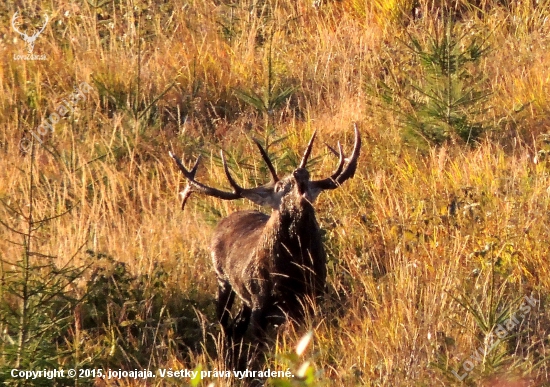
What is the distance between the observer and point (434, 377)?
5535mm

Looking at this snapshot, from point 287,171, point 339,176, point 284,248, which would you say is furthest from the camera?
point 287,171

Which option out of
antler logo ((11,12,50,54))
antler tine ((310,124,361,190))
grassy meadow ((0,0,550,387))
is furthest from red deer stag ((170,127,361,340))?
antler logo ((11,12,50,54))

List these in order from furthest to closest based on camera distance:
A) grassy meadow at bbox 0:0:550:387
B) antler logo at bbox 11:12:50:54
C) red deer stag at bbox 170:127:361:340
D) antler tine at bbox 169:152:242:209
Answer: antler logo at bbox 11:12:50:54 < antler tine at bbox 169:152:242:209 < red deer stag at bbox 170:127:361:340 < grassy meadow at bbox 0:0:550:387

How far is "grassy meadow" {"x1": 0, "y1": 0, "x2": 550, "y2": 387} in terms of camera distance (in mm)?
Result: 5938

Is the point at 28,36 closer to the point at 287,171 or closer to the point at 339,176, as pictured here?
the point at 287,171

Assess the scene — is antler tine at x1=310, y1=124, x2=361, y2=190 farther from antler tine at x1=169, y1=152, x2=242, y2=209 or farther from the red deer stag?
antler tine at x1=169, y1=152, x2=242, y2=209

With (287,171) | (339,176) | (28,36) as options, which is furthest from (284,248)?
(28,36)

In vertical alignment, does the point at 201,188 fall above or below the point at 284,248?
above

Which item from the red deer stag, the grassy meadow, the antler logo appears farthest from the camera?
the antler logo

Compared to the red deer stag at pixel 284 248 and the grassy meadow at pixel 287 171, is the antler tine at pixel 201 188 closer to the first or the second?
the red deer stag at pixel 284 248

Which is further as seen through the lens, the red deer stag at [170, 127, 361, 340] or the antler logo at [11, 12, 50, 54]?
the antler logo at [11, 12, 50, 54]

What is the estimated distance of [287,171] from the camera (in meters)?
8.27

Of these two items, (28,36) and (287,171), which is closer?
(287,171)

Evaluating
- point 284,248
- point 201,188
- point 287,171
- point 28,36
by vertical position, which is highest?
point 28,36
